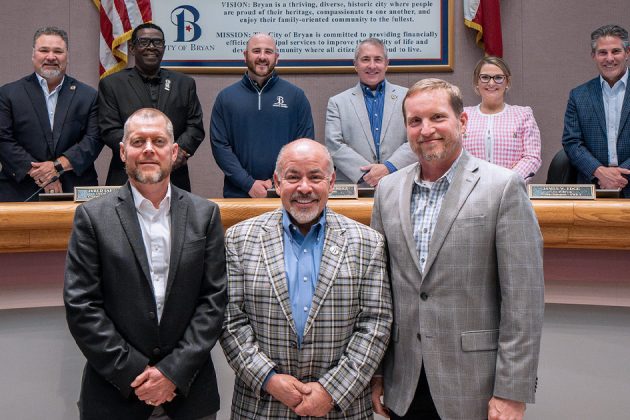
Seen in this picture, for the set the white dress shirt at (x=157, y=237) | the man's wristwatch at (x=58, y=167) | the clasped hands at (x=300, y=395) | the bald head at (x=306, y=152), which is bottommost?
the clasped hands at (x=300, y=395)

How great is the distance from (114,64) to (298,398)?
4048mm

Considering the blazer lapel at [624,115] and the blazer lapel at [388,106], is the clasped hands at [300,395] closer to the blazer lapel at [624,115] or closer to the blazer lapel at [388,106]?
the blazer lapel at [388,106]

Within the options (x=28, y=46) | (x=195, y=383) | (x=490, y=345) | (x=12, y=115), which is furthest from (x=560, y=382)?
(x=28, y=46)

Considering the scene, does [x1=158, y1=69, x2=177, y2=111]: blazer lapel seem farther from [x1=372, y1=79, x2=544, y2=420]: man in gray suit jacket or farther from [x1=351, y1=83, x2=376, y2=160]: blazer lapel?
[x1=372, y1=79, x2=544, y2=420]: man in gray suit jacket

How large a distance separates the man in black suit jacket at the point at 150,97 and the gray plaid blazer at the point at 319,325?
178 centimetres

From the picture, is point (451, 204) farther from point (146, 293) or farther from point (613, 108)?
point (613, 108)

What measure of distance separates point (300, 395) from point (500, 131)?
2211mm

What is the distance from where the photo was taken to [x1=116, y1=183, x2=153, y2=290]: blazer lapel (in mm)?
2086

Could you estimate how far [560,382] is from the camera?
292 centimetres

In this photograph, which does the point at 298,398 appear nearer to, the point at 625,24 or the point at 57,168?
the point at 57,168

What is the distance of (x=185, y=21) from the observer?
534cm

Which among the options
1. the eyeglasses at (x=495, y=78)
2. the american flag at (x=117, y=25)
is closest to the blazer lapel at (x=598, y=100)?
the eyeglasses at (x=495, y=78)

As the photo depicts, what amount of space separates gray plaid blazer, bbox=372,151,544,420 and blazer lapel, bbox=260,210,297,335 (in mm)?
367

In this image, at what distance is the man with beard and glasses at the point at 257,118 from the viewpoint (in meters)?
4.00
